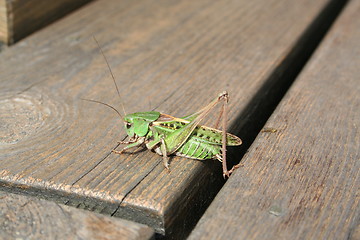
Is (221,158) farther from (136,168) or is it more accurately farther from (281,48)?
(281,48)

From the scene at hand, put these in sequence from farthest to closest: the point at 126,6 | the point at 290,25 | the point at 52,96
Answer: the point at 126,6
the point at 290,25
the point at 52,96

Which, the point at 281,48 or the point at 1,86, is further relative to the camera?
the point at 281,48

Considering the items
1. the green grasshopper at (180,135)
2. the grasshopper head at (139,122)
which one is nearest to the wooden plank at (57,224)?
the green grasshopper at (180,135)

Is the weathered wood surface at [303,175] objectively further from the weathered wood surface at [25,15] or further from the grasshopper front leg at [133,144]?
the weathered wood surface at [25,15]

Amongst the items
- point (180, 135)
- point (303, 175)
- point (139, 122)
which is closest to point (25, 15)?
point (139, 122)

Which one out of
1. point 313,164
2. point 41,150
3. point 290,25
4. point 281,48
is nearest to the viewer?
point 313,164

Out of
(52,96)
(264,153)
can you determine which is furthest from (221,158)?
(52,96)

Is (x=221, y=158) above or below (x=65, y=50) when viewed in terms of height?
below
